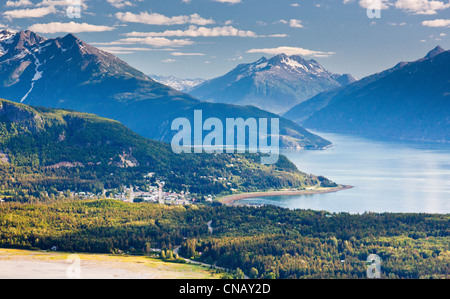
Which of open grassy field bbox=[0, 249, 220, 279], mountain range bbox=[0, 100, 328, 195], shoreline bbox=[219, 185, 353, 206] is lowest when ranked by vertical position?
open grassy field bbox=[0, 249, 220, 279]

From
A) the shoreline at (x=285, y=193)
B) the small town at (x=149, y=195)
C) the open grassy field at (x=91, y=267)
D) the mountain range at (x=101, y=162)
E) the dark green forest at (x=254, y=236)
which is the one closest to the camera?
the open grassy field at (x=91, y=267)

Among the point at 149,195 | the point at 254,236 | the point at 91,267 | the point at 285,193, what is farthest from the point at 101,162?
the point at 91,267

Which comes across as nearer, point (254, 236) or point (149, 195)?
point (254, 236)

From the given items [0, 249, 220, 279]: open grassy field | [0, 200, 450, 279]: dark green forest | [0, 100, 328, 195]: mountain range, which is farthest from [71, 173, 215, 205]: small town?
[0, 249, 220, 279]: open grassy field

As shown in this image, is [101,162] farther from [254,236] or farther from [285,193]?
[254,236]

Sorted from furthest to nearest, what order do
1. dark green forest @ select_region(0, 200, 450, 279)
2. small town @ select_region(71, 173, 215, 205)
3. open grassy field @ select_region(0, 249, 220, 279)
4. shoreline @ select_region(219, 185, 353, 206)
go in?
shoreline @ select_region(219, 185, 353, 206) → small town @ select_region(71, 173, 215, 205) → dark green forest @ select_region(0, 200, 450, 279) → open grassy field @ select_region(0, 249, 220, 279)

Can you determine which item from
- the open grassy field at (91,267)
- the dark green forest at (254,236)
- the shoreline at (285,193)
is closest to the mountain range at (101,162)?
the shoreline at (285,193)

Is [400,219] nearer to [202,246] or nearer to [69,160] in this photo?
[202,246]

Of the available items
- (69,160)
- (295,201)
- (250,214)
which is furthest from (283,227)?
(69,160)

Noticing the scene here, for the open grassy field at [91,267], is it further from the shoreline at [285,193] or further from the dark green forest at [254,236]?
the shoreline at [285,193]

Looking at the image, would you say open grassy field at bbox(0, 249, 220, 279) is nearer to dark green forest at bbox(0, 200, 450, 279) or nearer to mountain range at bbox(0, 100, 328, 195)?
dark green forest at bbox(0, 200, 450, 279)
